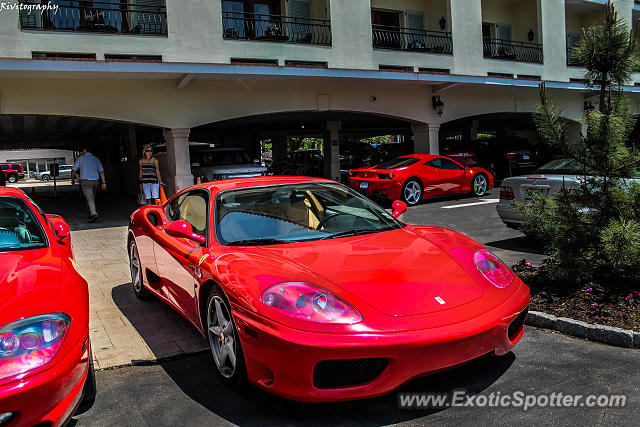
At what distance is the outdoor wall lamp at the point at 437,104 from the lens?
17922mm

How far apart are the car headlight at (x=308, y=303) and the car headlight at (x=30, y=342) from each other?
103 centimetres

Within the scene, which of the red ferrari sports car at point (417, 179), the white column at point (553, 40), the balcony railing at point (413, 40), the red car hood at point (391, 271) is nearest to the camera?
the red car hood at point (391, 271)

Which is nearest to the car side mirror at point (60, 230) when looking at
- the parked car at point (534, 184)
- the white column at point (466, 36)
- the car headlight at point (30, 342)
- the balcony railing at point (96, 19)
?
the car headlight at point (30, 342)

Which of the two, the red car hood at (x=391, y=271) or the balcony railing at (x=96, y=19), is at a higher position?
the balcony railing at (x=96, y=19)

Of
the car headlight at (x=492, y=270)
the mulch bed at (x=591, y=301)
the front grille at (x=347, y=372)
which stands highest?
the car headlight at (x=492, y=270)

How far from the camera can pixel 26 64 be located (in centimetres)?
1102

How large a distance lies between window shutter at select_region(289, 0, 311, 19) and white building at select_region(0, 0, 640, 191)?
0.03 m

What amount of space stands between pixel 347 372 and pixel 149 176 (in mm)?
9580

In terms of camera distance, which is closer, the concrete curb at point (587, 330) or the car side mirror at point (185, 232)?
→ the concrete curb at point (587, 330)

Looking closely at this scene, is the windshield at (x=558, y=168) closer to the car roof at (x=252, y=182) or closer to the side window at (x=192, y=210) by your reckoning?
the car roof at (x=252, y=182)

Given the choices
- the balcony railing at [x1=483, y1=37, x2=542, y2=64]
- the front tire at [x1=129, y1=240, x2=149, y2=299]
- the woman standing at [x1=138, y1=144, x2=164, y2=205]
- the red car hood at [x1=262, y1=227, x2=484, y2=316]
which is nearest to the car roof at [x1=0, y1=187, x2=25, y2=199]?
the front tire at [x1=129, y1=240, x2=149, y2=299]

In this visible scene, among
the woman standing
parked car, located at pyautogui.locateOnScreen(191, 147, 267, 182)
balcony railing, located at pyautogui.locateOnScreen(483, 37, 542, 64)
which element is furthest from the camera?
balcony railing, located at pyautogui.locateOnScreen(483, 37, 542, 64)

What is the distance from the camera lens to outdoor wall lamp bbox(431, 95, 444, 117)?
17.9 meters

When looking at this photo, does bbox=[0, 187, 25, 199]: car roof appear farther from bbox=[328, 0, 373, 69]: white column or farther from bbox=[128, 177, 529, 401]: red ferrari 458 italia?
bbox=[328, 0, 373, 69]: white column
